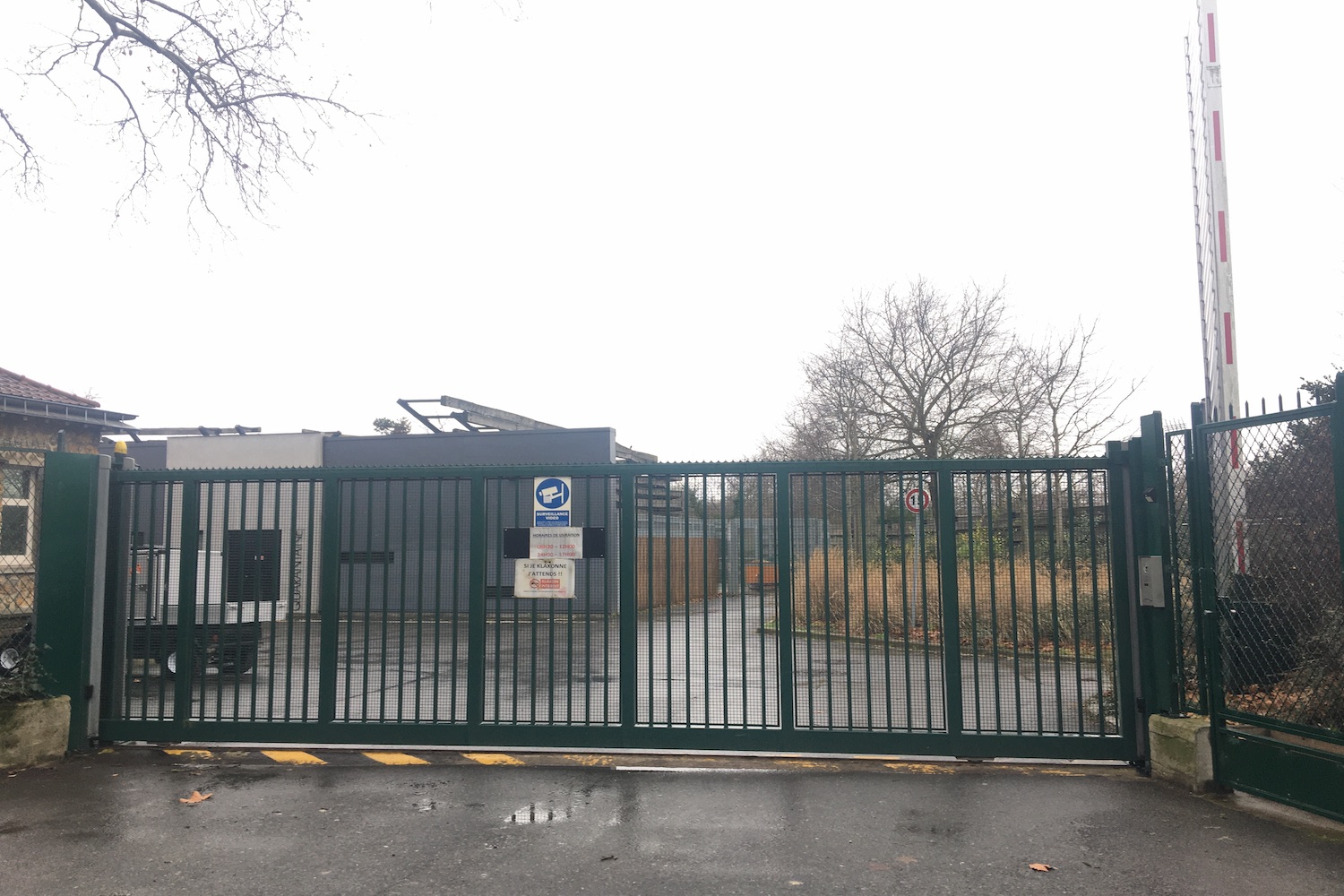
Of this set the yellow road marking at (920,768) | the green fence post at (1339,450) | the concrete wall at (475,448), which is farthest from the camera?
the concrete wall at (475,448)

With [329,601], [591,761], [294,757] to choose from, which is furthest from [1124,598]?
[294,757]

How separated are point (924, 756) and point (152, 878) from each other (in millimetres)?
4777

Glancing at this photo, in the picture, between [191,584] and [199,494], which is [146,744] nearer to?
[191,584]

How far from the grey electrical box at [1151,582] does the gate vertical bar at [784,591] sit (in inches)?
92.9

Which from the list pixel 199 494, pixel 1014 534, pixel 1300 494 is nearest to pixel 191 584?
pixel 199 494

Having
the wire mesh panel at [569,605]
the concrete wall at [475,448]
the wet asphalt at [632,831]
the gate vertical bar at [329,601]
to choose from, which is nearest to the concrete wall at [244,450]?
the concrete wall at [475,448]

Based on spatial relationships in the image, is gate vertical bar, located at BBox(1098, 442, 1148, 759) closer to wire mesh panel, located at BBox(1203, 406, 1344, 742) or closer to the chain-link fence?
wire mesh panel, located at BBox(1203, 406, 1344, 742)

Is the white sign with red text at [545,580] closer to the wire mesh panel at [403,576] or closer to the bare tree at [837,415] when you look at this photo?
the wire mesh panel at [403,576]

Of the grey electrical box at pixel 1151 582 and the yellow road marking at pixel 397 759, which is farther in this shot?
the yellow road marking at pixel 397 759

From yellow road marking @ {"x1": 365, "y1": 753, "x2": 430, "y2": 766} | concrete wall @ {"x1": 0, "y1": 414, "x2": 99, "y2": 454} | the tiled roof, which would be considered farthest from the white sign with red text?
the tiled roof

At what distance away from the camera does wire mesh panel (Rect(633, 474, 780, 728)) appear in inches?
259

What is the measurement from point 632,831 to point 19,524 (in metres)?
6.67

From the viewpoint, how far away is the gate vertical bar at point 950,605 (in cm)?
634

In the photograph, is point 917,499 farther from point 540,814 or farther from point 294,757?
point 294,757
